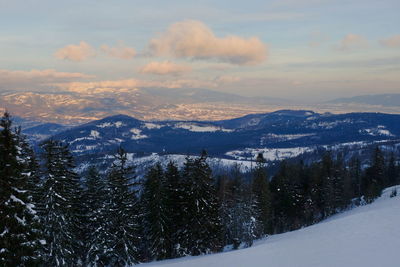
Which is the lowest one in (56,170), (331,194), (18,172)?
(331,194)

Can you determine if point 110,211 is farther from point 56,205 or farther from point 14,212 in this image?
point 14,212

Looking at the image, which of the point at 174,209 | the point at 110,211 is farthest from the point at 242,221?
the point at 110,211

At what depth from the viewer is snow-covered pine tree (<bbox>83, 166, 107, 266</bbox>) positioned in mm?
36406

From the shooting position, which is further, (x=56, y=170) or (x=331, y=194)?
(x=331, y=194)

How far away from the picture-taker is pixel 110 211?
37375 mm

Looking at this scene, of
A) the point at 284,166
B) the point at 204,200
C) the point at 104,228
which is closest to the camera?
the point at 104,228

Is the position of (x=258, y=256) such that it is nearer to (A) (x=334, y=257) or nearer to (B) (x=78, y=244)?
(A) (x=334, y=257)

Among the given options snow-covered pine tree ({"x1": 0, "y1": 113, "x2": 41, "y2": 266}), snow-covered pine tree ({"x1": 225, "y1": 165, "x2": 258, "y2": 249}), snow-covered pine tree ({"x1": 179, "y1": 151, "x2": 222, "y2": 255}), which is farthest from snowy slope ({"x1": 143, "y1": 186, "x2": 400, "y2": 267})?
snow-covered pine tree ({"x1": 225, "y1": 165, "x2": 258, "y2": 249})

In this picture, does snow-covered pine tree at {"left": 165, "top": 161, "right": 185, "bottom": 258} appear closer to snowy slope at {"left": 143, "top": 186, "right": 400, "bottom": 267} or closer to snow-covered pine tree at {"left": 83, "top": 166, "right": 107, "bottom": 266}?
snow-covered pine tree at {"left": 83, "top": 166, "right": 107, "bottom": 266}

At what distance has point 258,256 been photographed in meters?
25.4

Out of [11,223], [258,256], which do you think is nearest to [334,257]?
[258,256]

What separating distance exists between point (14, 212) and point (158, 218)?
77.4 ft

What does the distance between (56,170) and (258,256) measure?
64.0ft

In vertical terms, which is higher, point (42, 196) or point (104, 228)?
point (42, 196)
